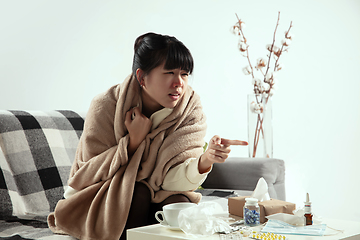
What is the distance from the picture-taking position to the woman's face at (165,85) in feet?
4.27

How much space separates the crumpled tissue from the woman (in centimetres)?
27

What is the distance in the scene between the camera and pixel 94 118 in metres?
1.34

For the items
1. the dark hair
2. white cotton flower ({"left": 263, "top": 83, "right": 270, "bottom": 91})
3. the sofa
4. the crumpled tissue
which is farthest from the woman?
white cotton flower ({"left": 263, "top": 83, "right": 270, "bottom": 91})

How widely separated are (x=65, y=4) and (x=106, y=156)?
134cm

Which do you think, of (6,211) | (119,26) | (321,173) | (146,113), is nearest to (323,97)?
(321,173)

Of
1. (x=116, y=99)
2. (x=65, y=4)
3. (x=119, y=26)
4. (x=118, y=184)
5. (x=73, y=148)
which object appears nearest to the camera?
(x=118, y=184)

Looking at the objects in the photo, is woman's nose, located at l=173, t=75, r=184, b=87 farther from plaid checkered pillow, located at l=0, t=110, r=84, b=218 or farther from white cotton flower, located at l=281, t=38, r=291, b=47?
white cotton flower, located at l=281, t=38, r=291, b=47

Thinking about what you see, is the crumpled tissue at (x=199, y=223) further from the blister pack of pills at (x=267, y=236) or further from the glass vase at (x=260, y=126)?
the glass vase at (x=260, y=126)

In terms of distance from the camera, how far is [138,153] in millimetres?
1288

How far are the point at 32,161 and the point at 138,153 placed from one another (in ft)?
1.88

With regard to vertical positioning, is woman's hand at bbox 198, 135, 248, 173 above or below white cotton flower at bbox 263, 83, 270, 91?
below

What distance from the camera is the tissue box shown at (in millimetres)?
1037

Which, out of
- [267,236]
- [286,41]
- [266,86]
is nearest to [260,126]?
[266,86]

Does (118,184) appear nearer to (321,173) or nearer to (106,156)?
(106,156)
